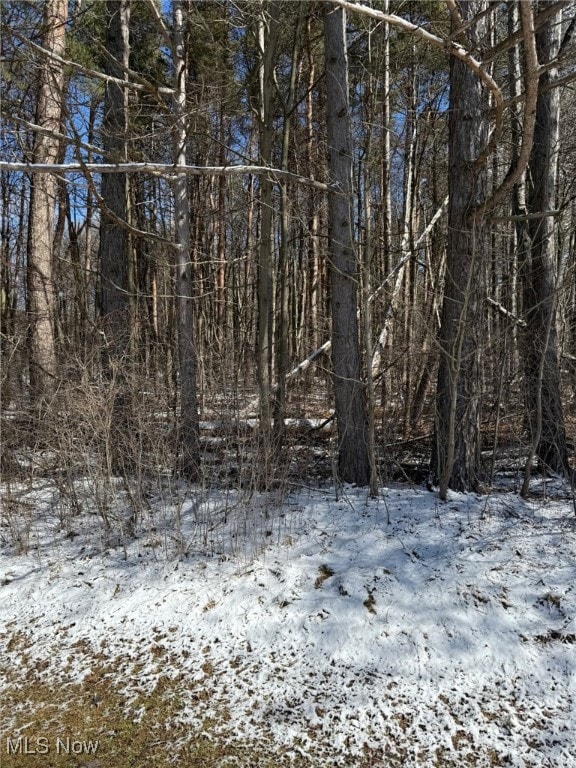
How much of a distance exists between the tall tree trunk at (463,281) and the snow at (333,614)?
459mm

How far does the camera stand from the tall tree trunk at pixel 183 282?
5445mm

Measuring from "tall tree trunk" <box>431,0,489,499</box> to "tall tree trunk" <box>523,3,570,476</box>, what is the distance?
79 cm

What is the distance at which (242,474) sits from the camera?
4.82 metres

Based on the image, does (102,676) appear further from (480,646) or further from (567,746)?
(567,746)

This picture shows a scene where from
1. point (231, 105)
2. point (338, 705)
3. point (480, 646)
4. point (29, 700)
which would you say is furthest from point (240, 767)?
point (231, 105)

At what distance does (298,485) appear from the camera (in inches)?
214

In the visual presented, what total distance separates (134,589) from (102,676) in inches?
29.7

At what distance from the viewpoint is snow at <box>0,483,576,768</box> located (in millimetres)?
2723

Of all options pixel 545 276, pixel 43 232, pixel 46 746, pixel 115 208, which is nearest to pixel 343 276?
pixel 545 276

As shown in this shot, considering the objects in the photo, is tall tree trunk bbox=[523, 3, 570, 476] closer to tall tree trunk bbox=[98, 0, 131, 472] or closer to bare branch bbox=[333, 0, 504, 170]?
bare branch bbox=[333, 0, 504, 170]

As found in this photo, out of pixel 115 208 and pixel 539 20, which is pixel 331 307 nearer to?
pixel 115 208

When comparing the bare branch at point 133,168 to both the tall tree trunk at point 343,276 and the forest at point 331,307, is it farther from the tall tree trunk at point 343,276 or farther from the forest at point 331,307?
the tall tree trunk at point 343,276

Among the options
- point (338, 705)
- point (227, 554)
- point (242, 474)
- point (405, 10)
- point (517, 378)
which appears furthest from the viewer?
point (405, 10)

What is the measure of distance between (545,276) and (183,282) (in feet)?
13.3
